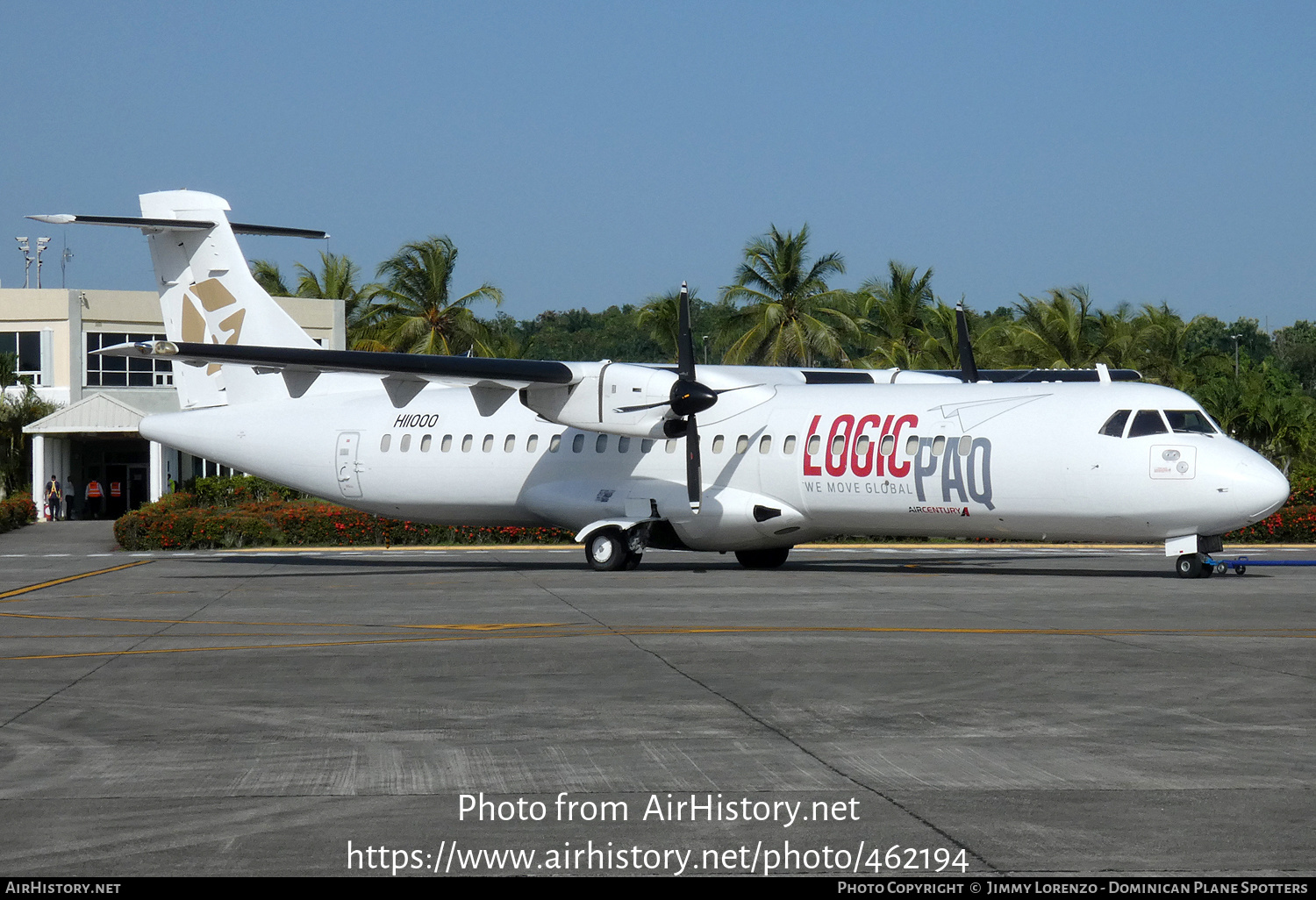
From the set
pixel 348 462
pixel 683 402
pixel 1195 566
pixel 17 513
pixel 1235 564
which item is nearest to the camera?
pixel 1195 566

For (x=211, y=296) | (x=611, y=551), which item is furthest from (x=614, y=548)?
(x=211, y=296)

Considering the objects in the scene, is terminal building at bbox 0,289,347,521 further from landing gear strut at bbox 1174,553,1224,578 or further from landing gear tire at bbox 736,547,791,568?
landing gear strut at bbox 1174,553,1224,578

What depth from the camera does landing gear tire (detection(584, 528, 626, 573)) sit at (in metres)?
22.8

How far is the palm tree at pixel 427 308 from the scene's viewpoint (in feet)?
178

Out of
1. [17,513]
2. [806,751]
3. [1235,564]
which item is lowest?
[806,751]

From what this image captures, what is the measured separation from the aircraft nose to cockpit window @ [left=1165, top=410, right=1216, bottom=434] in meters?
0.91

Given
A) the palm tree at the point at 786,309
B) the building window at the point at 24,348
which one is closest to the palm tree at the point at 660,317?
the palm tree at the point at 786,309

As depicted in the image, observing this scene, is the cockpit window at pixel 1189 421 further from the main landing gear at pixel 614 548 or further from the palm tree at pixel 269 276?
the palm tree at pixel 269 276

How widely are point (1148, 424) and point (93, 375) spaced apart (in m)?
42.9

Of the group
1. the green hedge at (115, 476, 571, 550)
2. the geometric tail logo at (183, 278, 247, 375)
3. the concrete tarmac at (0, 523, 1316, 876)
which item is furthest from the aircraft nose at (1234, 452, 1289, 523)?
the geometric tail logo at (183, 278, 247, 375)

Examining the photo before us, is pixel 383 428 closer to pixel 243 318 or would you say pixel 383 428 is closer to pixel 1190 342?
pixel 243 318

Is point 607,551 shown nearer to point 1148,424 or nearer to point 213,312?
point 1148,424

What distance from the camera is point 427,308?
55.4 m

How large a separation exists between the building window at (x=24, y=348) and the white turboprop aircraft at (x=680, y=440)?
2773cm
